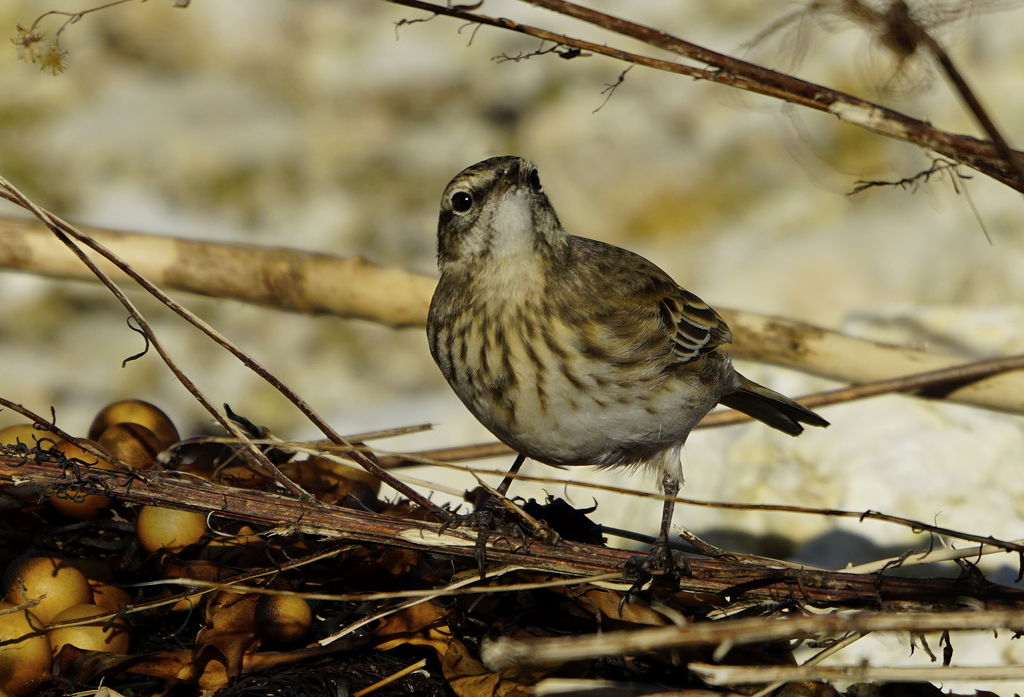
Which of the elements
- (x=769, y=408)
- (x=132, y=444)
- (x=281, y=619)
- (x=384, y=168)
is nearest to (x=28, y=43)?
(x=132, y=444)

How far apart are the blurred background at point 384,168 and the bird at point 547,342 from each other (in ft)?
7.72

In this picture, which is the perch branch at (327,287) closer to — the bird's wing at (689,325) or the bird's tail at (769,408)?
the bird's tail at (769,408)

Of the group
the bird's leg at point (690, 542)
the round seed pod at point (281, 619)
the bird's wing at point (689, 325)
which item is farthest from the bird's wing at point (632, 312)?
the round seed pod at point (281, 619)

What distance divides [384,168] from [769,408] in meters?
2.98

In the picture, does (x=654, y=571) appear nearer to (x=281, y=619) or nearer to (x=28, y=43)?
(x=281, y=619)

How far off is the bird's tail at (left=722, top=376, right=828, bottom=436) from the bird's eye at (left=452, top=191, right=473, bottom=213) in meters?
1.11

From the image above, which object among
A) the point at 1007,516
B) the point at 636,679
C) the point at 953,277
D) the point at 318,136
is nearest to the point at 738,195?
the point at 953,277

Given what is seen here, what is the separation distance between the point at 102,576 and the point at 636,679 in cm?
121

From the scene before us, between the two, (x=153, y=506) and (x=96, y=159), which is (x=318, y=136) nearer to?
(x=96, y=159)

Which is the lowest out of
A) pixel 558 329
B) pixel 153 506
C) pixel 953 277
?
pixel 153 506

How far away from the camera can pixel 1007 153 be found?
1849 millimetres

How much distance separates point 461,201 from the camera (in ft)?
9.02

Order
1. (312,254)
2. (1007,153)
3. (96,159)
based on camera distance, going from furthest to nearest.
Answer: (96,159), (312,254), (1007,153)

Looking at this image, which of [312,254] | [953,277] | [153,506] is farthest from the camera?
[953,277]
